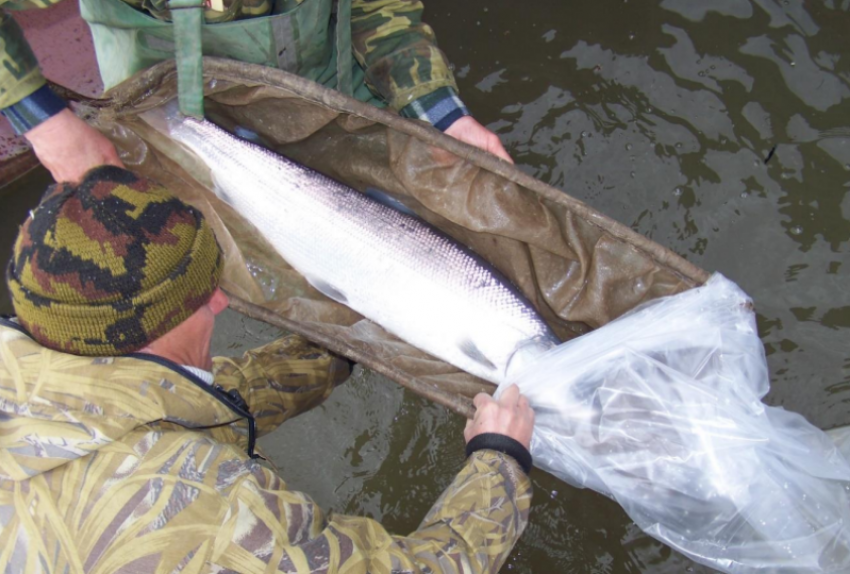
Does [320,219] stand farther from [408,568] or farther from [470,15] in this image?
[470,15]

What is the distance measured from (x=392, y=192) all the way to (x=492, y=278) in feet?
2.02

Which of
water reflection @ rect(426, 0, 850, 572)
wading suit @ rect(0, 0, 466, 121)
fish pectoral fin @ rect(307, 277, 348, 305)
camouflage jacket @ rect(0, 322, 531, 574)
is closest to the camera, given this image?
camouflage jacket @ rect(0, 322, 531, 574)

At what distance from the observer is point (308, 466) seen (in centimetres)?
320

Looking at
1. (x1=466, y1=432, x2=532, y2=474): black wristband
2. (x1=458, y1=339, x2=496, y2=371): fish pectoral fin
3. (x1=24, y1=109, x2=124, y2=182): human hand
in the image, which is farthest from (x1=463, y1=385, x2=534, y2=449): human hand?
(x1=24, y1=109, x2=124, y2=182): human hand

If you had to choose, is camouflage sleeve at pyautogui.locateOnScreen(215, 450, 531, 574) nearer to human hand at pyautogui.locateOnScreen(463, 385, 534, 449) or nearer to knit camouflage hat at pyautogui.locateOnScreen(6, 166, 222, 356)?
human hand at pyautogui.locateOnScreen(463, 385, 534, 449)

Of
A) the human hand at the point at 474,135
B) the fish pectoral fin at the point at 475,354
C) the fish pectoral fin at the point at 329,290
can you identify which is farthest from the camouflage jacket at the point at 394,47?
the fish pectoral fin at the point at 475,354

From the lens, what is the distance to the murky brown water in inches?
116

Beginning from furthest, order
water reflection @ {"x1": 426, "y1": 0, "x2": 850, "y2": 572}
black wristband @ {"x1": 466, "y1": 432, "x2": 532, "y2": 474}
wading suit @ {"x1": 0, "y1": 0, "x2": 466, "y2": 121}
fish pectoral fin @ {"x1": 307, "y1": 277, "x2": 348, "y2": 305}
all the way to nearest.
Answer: water reflection @ {"x1": 426, "y1": 0, "x2": 850, "y2": 572} < fish pectoral fin @ {"x1": 307, "y1": 277, "x2": 348, "y2": 305} < wading suit @ {"x1": 0, "y1": 0, "x2": 466, "y2": 121} < black wristband @ {"x1": 466, "y1": 432, "x2": 532, "y2": 474}

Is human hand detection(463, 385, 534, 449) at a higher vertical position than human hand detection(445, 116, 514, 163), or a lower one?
lower

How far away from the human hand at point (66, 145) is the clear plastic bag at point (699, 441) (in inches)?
75.5

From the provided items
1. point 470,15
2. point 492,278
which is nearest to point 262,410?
A: point 492,278

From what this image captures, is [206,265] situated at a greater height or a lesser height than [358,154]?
greater

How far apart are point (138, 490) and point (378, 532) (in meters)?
0.61

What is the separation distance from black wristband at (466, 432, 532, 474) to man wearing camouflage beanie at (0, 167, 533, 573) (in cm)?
32
